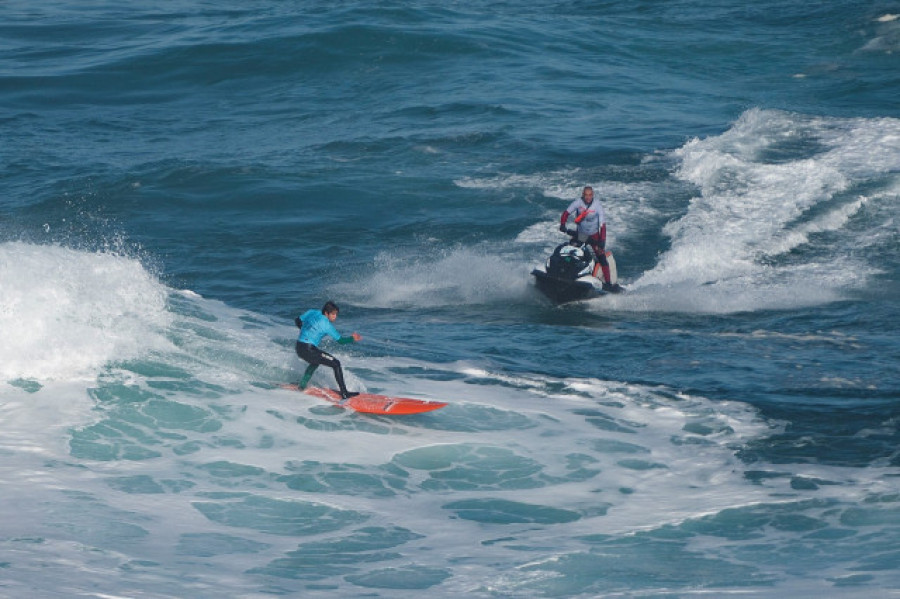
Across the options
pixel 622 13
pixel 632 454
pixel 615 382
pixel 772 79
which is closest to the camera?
pixel 632 454

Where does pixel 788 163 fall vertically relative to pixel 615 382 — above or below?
above

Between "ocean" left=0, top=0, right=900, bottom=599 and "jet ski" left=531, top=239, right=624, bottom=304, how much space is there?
0.85ft

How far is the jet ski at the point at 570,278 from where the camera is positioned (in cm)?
2044

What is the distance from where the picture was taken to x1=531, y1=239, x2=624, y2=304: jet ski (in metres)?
20.4

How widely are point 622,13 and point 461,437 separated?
113 feet

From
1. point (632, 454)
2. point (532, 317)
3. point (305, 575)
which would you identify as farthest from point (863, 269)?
point (305, 575)

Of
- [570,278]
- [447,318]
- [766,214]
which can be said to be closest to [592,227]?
[570,278]

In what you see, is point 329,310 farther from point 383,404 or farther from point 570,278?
point 570,278

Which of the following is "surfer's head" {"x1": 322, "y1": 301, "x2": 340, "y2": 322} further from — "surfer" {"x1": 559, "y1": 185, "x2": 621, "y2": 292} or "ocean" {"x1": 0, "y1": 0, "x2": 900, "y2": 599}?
"surfer" {"x1": 559, "y1": 185, "x2": 621, "y2": 292}

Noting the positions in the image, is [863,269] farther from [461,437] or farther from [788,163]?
[461,437]

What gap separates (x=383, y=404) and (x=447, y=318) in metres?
4.93

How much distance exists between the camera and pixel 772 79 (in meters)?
37.6

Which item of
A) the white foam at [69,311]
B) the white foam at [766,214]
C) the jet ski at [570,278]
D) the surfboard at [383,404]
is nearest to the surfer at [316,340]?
the surfboard at [383,404]

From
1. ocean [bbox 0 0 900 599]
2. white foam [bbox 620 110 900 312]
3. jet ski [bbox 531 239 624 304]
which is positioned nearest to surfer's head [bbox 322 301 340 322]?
ocean [bbox 0 0 900 599]
